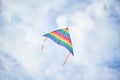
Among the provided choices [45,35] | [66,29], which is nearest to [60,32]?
[66,29]

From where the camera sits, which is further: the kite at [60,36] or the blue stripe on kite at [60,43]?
the kite at [60,36]

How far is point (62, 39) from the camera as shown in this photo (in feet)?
51.3

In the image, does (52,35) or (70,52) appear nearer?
(70,52)

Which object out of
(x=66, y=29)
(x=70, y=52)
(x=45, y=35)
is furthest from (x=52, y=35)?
(x=70, y=52)

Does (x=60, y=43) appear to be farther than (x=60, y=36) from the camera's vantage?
No

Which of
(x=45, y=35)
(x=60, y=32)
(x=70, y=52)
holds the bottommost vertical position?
(x=70, y=52)

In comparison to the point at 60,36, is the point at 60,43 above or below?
below

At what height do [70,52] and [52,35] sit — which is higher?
[52,35]

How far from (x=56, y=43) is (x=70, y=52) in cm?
203

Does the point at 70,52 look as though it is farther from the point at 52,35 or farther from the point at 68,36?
the point at 52,35

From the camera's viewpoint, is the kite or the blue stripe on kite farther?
the kite

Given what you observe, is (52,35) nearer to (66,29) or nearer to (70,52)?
(66,29)

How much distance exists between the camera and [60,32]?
51.4ft

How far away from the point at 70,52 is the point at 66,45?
1.08 metres
